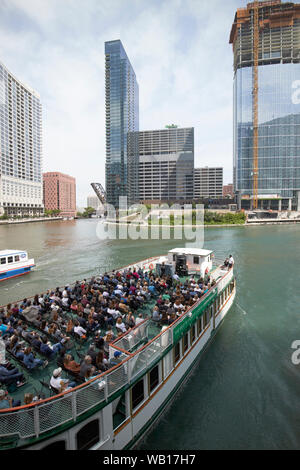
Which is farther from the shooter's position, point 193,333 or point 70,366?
point 193,333

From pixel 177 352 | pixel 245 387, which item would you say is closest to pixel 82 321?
pixel 177 352

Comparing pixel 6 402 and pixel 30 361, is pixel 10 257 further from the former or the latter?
pixel 6 402

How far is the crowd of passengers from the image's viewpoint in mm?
6180

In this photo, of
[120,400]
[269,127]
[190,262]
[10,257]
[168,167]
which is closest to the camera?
[120,400]

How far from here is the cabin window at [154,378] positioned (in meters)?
7.18

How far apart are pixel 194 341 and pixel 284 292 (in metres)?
13.4

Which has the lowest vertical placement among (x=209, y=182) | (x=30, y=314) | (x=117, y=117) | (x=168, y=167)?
(x=30, y=314)

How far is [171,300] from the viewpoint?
1067 cm

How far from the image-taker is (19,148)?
136 metres

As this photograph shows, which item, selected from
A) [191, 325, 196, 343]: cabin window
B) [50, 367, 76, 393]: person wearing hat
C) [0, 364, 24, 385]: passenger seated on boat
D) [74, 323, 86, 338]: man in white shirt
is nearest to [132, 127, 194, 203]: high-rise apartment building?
[191, 325, 196, 343]: cabin window

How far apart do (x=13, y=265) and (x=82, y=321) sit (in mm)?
20552

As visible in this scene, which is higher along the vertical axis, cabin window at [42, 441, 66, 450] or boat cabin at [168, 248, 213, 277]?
boat cabin at [168, 248, 213, 277]

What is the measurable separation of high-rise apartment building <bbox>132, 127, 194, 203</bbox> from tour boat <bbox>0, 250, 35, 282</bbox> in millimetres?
140275

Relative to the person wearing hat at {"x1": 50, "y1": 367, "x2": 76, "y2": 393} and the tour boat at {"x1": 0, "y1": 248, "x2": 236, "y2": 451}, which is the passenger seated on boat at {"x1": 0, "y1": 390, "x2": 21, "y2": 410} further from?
the person wearing hat at {"x1": 50, "y1": 367, "x2": 76, "y2": 393}
